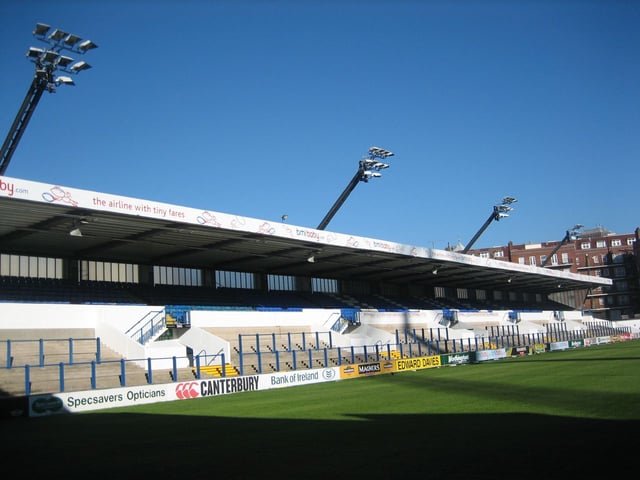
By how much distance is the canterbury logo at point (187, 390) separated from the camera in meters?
26.6

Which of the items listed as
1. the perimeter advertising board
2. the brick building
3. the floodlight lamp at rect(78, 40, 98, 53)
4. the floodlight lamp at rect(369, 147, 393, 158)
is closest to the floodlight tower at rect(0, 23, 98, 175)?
the floodlight lamp at rect(78, 40, 98, 53)

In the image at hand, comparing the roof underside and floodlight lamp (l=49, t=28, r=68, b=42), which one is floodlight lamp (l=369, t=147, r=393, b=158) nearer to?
the roof underside

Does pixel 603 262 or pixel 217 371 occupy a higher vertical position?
pixel 603 262

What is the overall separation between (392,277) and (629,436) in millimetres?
55119

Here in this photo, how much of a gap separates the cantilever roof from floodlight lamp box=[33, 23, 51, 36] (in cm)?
727

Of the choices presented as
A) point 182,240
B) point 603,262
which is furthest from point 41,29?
point 603,262

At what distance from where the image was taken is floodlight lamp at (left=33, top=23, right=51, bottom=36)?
90.9 ft

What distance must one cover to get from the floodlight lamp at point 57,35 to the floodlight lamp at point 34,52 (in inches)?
42.2

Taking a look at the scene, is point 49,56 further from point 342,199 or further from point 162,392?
point 342,199

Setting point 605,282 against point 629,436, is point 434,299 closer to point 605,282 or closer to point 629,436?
point 605,282

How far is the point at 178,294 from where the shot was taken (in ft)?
142

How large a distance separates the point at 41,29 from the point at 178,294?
20263 millimetres

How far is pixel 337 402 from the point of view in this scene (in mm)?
20422

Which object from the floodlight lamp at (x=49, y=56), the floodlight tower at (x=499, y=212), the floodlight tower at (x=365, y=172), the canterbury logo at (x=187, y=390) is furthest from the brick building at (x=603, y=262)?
the floodlight lamp at (x=49, y=56)
